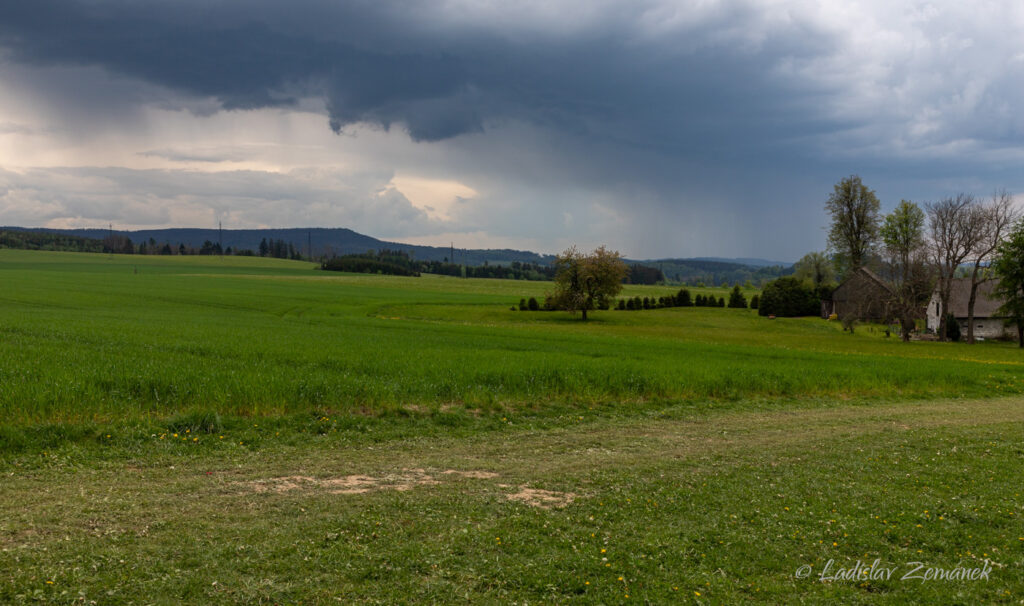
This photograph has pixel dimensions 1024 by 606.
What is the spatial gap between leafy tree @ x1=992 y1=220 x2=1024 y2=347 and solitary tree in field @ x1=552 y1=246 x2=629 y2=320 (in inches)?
1399

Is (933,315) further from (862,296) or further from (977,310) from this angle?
(862,296)

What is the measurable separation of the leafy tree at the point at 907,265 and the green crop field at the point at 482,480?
4043 cm

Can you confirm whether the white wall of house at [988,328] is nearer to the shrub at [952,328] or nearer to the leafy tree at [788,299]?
the shrub at [952,328]

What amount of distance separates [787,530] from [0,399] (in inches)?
639

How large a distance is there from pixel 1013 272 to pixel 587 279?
4017 cm

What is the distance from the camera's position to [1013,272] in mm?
55000

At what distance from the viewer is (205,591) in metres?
6.18

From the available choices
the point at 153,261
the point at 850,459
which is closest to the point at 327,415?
the point at 850,459

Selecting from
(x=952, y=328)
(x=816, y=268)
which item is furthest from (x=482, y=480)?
(x=816, y=268)

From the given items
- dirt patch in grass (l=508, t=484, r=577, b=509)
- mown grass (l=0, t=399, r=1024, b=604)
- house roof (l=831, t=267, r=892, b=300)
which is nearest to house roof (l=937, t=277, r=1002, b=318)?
house roof (l=831, t=267, r=892, b=300)

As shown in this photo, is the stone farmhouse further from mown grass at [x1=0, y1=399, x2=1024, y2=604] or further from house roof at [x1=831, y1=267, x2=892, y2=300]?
mown grass at [x1=0, y1=399, x2=1024, y2=604]

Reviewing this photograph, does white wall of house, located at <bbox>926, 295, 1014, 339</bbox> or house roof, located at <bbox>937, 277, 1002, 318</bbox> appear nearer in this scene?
white wall of house, located at <bbox>926, 295, 1014, 339</bbox>

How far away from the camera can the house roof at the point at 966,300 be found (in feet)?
→ 219

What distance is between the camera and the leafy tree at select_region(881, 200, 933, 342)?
194 feet
